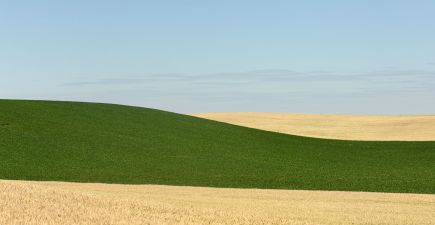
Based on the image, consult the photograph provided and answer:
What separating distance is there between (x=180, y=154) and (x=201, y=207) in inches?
575

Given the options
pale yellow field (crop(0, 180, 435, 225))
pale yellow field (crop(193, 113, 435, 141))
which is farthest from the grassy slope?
pale yellow field (crop(193, 113, 435, 141))

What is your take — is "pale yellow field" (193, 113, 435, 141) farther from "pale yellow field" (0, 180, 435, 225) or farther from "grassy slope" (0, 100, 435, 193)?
"pale yellow field" (0, 180, 435, 225)

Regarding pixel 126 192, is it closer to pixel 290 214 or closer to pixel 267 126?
pixel 290 214

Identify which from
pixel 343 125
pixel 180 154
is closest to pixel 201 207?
pixel 180 154

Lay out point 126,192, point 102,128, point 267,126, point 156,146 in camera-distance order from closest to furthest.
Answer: point 126,192, point 156,146, point 102,128, point 267,126

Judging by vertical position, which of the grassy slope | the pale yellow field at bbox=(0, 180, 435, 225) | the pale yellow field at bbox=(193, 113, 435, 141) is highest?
the pale yellow field at bbox=(0, 180, 435, 225)

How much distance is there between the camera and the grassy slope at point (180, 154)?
2267 cm

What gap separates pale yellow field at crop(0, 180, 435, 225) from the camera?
11445 mm

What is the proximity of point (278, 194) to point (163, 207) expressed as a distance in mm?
6512

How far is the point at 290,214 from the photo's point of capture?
44.7 ft

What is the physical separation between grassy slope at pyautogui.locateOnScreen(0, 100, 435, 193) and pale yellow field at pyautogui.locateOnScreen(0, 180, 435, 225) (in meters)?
3.50

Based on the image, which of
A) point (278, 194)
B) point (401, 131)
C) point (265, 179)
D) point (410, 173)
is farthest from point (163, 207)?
point (401, 131)

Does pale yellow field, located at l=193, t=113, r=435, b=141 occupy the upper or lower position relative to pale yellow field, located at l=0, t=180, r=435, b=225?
lower

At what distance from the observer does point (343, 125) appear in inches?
2080
